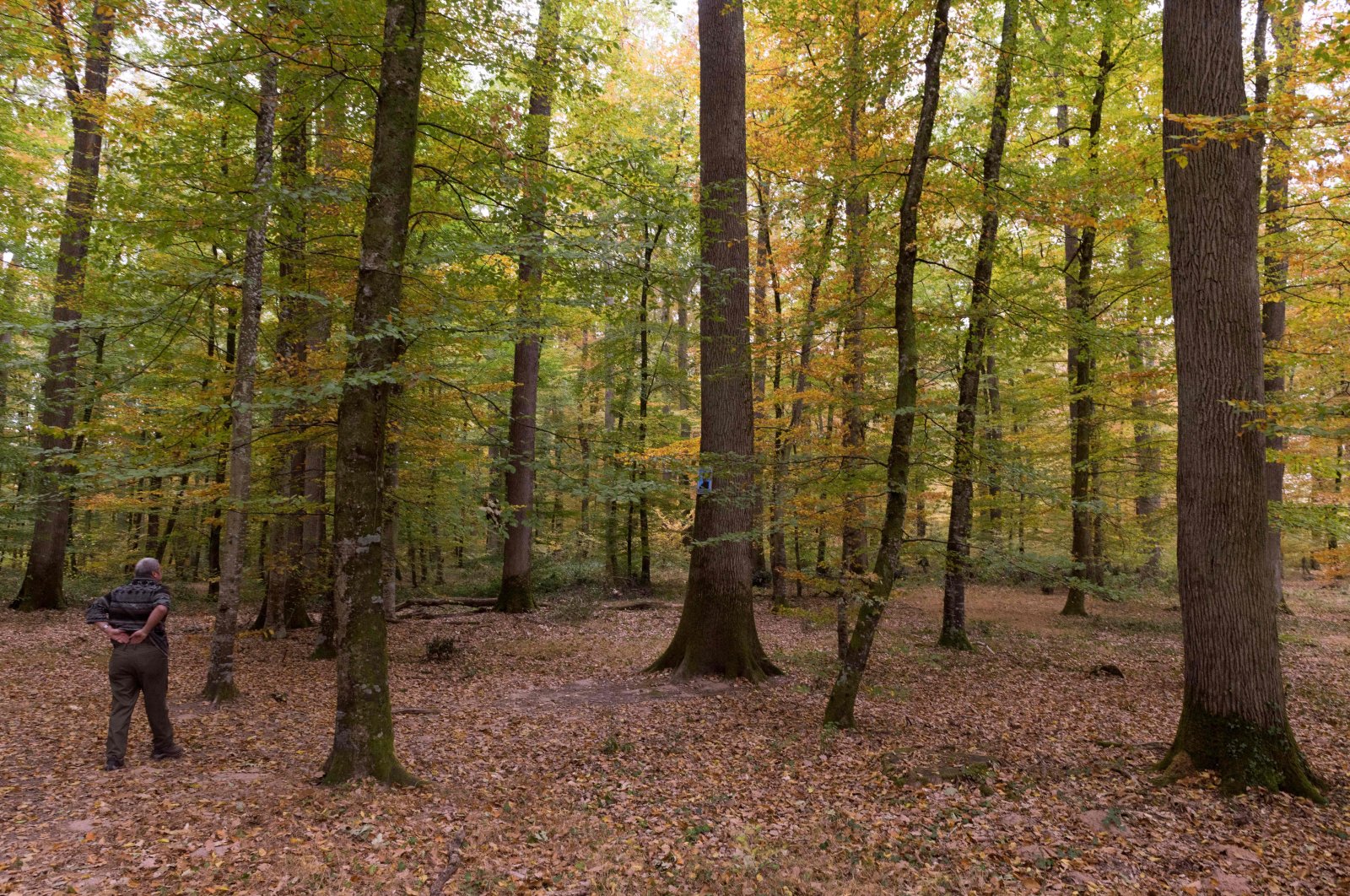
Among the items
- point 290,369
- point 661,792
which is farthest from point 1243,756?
point 290,369

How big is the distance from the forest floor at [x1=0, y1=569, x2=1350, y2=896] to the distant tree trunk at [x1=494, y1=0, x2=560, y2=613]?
3474mm

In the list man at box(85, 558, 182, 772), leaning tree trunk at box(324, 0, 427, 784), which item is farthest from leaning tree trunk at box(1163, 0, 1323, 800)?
man at box(85, 558, 182, 772)

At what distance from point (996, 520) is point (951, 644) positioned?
6.21 metres

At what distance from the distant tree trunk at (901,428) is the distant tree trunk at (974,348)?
84 centimetres

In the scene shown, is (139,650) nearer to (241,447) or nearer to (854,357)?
(241,447)

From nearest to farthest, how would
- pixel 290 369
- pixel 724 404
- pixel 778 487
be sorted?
pixel 290 369 → pixel 724 404 → pixel 778 487

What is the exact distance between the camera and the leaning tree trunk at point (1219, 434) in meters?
5.72

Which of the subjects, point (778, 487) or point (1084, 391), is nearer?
point (778, 487)

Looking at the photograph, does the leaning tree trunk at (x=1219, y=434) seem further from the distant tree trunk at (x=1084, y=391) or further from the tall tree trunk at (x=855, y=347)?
the distant tree trunk at (x=1084, y=391)

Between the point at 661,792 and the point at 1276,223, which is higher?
the point at 1276,223

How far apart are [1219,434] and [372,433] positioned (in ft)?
23.8

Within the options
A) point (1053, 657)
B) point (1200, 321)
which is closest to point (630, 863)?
point (1200, 321)

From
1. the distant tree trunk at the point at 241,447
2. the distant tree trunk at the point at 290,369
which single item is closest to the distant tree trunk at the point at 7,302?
the distant tree trunk at the point at 290,369

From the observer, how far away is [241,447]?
8.12 meters
